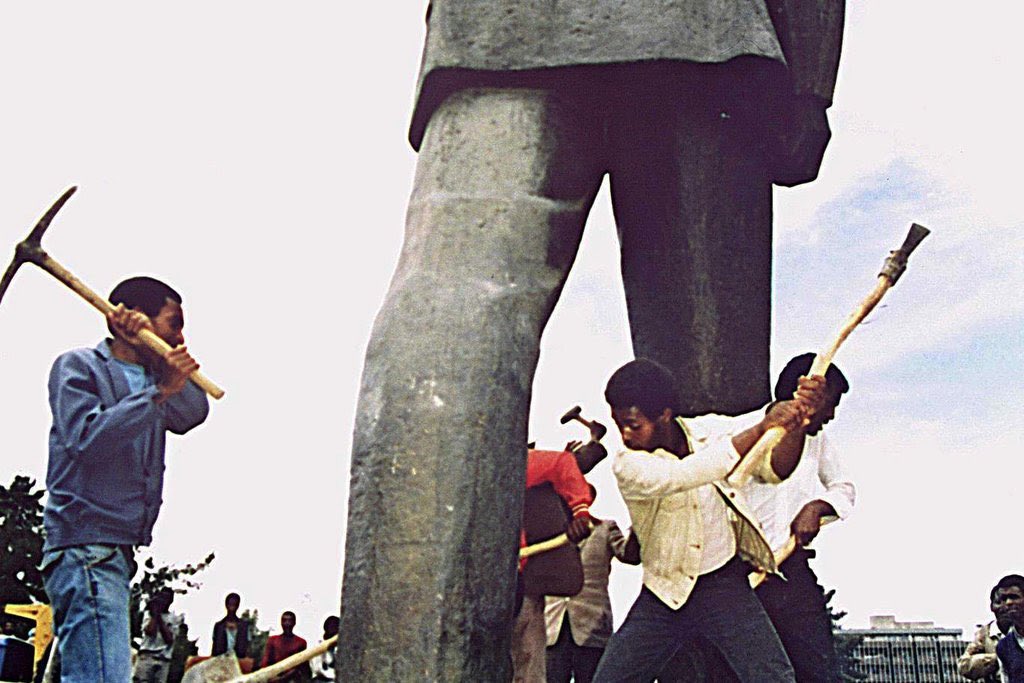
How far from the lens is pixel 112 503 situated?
3531 mm

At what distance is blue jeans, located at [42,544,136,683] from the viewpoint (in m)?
3.35

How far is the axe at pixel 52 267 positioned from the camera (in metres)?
3.10

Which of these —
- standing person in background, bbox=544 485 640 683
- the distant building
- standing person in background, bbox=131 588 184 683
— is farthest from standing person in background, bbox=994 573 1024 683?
the distant building

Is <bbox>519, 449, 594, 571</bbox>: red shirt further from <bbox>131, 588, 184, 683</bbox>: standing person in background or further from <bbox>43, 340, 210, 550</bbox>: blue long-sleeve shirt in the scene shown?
<bbox>131, 588, 184, 683</bbox>: standing person in background

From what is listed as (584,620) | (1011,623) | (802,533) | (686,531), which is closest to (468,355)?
(686,531)

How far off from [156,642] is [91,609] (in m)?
8.52

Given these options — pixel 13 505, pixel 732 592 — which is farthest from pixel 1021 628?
pixel 13 505

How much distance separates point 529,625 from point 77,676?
2854 millimetres

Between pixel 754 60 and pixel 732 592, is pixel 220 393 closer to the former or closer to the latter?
pixel 754 60

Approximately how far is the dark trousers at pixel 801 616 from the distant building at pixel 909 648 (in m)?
27.0

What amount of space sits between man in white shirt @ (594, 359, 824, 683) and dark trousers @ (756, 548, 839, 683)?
0.63ft

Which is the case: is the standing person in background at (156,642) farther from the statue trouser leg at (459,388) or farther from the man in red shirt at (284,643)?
the statue trouser leg at (459,388)

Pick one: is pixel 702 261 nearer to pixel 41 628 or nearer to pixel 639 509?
pixel 639 509

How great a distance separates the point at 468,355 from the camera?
2.34m
